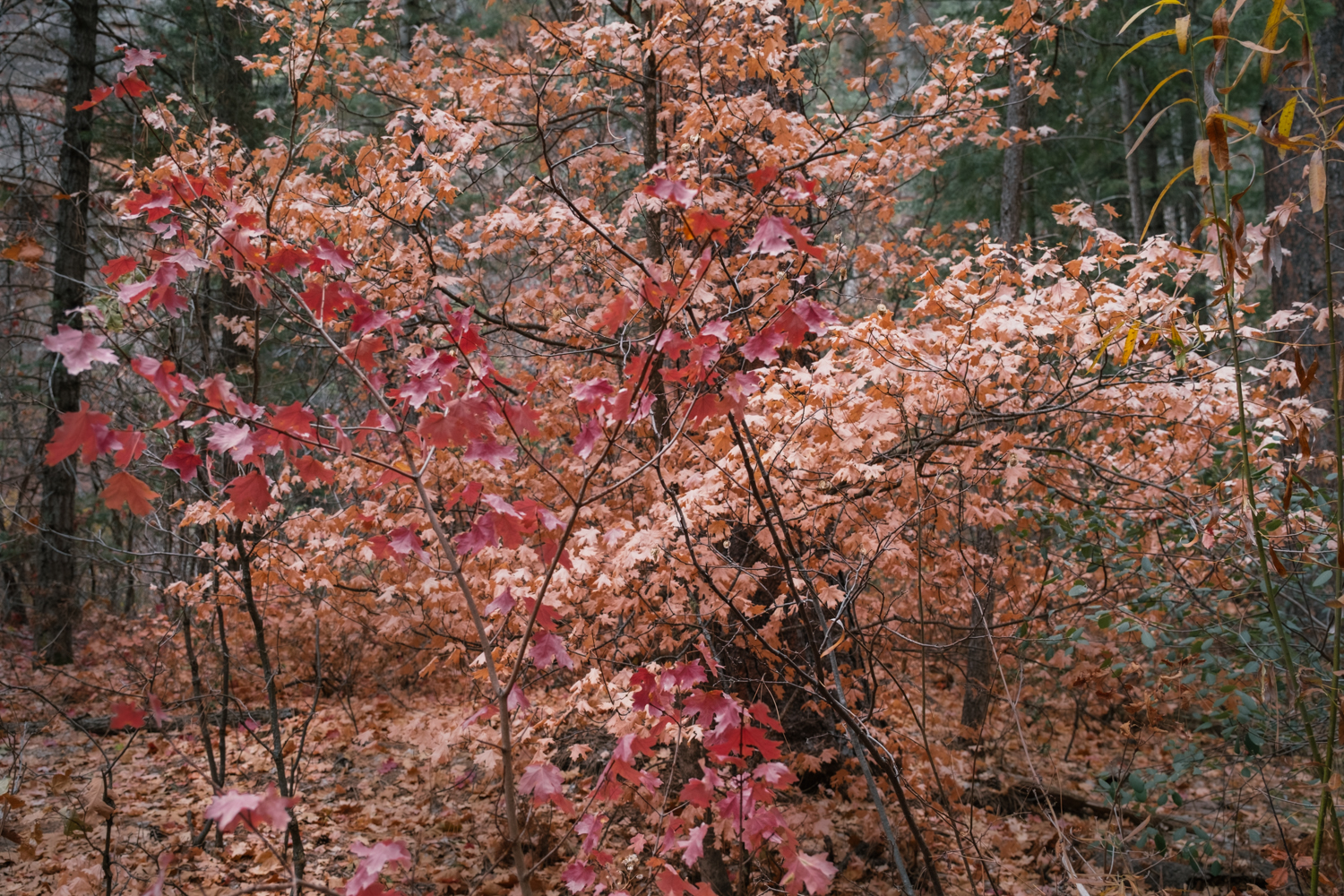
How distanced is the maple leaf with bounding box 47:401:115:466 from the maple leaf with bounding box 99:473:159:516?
6cm

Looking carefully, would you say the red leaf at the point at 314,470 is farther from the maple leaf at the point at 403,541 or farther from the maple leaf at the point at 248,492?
the maple leaf at the point at 403,541

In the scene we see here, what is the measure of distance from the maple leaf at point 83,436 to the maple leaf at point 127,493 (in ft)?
0.21

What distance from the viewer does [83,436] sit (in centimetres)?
157

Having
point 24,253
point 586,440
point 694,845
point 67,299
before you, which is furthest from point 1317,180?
point 67,299

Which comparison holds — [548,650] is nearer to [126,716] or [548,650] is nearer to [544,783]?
[544,783]

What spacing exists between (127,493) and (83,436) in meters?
0.14

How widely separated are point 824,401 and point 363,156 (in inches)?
104

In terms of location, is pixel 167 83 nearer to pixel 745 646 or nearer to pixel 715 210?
pixel 715 210

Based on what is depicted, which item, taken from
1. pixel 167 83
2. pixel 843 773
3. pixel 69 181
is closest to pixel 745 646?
pixel 843 773

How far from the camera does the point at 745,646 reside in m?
3.97

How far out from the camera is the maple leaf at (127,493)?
1.55 metres

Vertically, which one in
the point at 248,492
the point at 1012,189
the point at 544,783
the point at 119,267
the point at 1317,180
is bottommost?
the point at 544,783

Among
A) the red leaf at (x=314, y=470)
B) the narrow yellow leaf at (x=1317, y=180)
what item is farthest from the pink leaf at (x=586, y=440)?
the narrow yellow leaf at (x=1317, y=180)

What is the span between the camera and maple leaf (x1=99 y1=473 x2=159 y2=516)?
155cm
